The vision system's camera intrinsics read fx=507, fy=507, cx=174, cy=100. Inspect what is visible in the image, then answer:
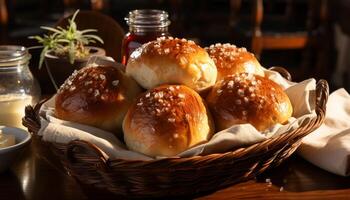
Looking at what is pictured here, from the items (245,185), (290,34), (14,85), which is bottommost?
(290,34)

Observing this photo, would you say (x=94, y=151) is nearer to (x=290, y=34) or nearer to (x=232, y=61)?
(x=232, y=61)

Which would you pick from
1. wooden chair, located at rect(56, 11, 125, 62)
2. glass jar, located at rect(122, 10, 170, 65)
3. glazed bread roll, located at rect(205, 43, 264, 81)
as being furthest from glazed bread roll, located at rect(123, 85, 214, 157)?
wooden chair, located at rect(56, 11, 125, 62)

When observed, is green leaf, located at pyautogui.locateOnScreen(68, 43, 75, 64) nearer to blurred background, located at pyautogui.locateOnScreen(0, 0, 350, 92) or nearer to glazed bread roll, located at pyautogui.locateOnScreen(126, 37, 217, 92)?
glazed bread roll, located at pyautogui.locateOnScreen(126, 37, 217, 92)

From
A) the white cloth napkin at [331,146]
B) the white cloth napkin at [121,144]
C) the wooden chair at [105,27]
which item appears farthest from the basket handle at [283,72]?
the wooden chair at [105,27]

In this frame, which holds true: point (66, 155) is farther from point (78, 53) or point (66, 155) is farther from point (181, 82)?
point (78, 53)

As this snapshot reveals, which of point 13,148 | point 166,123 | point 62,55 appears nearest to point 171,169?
point 166,123

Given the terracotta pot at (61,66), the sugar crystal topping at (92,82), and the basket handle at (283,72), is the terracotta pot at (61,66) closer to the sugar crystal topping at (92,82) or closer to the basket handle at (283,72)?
the sugar crystal topping at (92,82)
